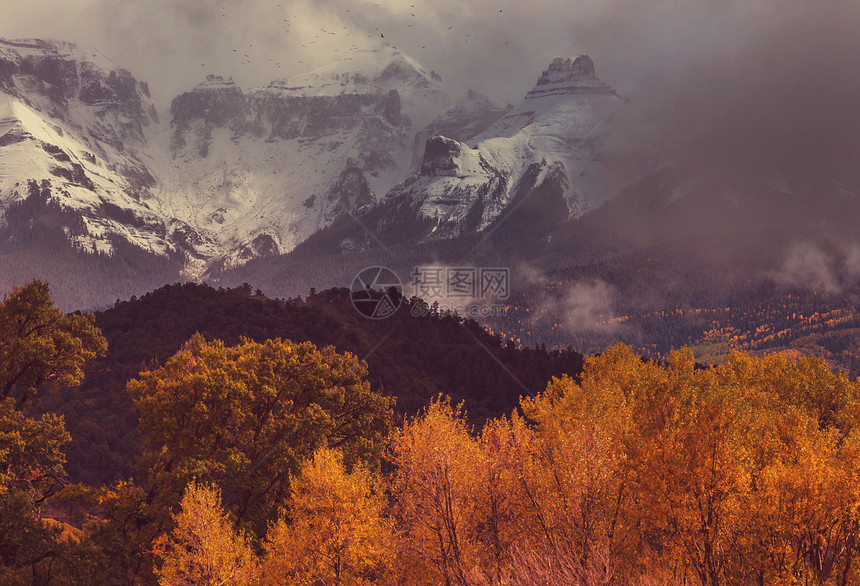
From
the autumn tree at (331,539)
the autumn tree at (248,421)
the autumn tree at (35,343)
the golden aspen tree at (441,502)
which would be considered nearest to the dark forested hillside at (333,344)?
the autumn tree at (248,421)

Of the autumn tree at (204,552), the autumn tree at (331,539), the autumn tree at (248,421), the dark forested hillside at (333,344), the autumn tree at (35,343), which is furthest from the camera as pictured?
the dark forested hillside at (333,344)

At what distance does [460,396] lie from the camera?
110438 millimetres

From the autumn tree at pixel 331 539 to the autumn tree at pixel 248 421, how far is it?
21.4 feet

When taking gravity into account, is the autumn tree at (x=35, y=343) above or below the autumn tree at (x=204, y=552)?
above

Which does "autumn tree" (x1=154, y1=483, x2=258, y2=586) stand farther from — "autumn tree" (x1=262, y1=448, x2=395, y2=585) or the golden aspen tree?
the golden aspen tree

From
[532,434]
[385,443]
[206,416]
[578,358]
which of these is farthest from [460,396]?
[206,416]

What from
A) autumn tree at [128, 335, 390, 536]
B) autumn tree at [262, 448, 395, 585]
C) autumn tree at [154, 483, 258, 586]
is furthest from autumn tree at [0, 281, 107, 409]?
autumn tree at [262, 448, 395, 585]

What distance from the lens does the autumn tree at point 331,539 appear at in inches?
1405

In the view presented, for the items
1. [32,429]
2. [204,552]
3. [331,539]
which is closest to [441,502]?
[331,539]

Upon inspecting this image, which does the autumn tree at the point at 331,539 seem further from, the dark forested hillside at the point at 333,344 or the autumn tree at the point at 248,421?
the dark forested hillside at the point at 333,344

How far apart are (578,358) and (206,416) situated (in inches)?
3985

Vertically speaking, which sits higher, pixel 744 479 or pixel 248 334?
pixel 248 334

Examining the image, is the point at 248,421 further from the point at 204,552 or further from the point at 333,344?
the point at 333,344

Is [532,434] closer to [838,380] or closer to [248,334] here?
[838,380]
